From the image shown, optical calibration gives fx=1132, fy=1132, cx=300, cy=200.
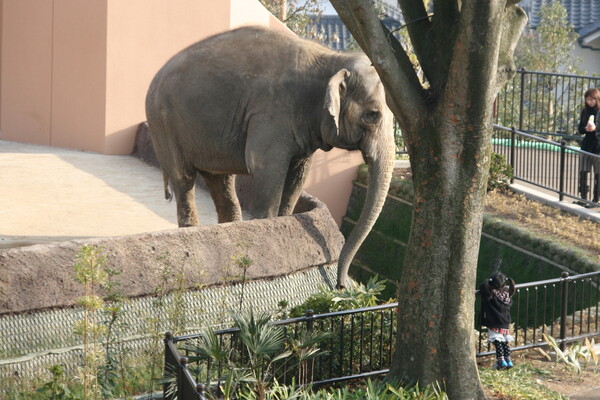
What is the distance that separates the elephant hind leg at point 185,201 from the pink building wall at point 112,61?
4792 mm

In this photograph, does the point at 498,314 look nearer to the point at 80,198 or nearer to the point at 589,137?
the point at 589,137

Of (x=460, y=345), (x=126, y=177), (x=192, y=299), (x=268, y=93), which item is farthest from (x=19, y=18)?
(x=460, y=345)

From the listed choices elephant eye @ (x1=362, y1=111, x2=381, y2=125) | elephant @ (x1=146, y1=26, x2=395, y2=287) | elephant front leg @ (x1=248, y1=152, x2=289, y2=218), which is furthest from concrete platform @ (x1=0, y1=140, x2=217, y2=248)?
elephant eye @ (x1=362, y1=111, x2=381, y2=125)

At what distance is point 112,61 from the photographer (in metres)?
→ 17.7

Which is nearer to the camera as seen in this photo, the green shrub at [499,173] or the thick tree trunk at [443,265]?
the thick tree trunk at [443,265]

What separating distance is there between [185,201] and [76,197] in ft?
9.97

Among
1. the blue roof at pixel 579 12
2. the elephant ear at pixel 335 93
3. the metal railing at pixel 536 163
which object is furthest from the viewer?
the blue roof at pixel 579 12

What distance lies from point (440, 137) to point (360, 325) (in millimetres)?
2109

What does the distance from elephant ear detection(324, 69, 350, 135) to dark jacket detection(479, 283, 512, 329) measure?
2.40 metres

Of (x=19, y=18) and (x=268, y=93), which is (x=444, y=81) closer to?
(x=268, y=93)

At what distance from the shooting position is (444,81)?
844cm

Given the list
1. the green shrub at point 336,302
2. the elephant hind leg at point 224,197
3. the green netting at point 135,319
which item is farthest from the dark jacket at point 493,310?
the elephant hind leg at point 224,197

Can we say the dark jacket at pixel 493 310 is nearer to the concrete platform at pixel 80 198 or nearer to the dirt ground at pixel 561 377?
the dirt ground at pixel 561 377

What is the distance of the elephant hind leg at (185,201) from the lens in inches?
500
